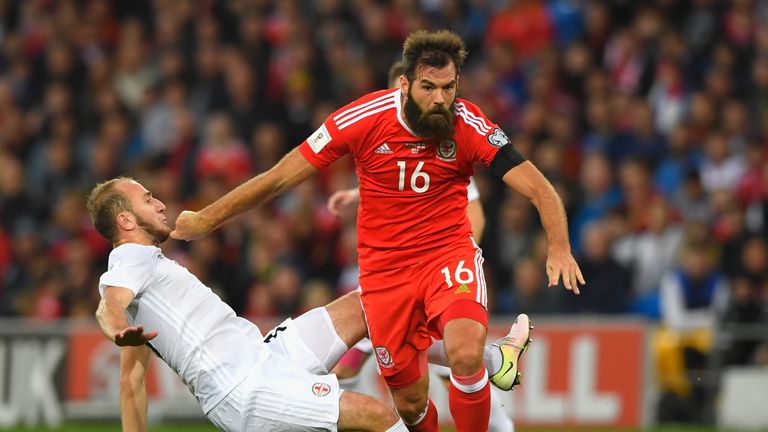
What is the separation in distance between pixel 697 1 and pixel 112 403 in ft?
24.1

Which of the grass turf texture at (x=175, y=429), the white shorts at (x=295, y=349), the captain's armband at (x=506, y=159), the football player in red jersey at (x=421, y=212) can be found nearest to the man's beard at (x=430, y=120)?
the football player in red jersey at (x=421, y=212)

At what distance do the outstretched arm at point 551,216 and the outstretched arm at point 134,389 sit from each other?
225cm

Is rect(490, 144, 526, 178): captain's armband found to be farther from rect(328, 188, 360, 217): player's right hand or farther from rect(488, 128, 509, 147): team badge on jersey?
rect(328, 188, 360, 217): player's right hand

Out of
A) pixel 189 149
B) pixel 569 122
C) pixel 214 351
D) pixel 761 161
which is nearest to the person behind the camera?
pixel 214 351

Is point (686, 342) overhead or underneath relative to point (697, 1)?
underneath

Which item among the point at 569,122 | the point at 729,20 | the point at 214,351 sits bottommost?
the point at 214,351

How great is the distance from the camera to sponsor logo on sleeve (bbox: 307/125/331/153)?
7.82 metres

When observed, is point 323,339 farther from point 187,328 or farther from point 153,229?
point 153,229

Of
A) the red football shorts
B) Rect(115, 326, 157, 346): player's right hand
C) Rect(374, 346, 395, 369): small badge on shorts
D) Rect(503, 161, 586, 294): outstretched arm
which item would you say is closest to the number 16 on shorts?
the red football shorts

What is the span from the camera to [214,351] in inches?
289

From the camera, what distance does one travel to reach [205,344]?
7.36 metres

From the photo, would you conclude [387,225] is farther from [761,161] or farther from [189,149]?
[189,149]

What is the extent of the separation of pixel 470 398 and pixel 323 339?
1.00 meters

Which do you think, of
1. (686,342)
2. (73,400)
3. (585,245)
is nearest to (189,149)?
(73,400)
